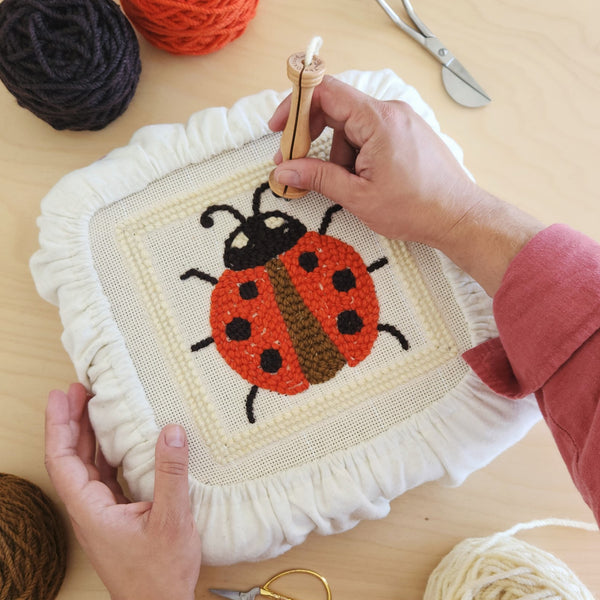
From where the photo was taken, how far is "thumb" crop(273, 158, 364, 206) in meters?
0.55

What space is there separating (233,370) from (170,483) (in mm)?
125

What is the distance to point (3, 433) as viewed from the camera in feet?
2.17

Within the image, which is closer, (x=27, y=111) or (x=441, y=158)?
(x=441, y=158)

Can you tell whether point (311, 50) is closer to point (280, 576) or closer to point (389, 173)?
point (389, 173)

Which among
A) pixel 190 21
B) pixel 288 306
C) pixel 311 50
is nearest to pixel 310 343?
pixel 288 306

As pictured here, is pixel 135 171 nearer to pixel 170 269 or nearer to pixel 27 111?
pixel 170 269

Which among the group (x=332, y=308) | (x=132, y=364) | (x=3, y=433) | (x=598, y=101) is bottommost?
(x=3, y=433)

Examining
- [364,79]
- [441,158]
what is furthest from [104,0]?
[441,158]

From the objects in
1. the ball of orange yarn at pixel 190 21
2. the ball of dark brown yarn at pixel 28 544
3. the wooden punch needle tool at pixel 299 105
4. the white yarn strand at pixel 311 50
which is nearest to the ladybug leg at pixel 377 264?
the wooden punch needle tool at pixel 299 105

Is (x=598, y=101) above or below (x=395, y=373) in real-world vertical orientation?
above

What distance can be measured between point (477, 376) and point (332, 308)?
17cm

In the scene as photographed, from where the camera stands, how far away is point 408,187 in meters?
0.55

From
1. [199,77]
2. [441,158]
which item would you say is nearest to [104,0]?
[199,77]

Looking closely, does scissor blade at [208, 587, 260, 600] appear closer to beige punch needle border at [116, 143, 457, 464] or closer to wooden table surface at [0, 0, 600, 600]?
wooden table surface at [0, 0, 600, 600]
